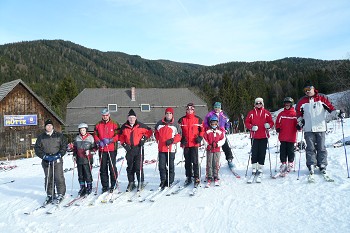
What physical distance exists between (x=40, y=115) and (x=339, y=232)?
28.7 meters

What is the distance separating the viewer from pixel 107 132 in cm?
710

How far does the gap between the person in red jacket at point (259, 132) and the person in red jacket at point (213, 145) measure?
0.79 m

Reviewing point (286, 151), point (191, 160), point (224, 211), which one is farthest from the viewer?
point (286, 151)

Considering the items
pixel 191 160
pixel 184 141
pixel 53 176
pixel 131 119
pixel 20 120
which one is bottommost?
pixel 53 176

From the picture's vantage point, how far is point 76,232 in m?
5.07

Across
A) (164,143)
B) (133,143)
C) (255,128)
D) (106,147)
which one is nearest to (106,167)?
(106,147)

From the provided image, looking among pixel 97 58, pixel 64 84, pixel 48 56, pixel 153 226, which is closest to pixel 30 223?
pixel 153 226

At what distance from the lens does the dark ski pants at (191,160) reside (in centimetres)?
697

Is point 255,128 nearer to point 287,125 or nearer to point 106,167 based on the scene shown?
point 287,125

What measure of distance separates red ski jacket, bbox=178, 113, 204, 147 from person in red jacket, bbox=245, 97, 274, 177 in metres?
1.23

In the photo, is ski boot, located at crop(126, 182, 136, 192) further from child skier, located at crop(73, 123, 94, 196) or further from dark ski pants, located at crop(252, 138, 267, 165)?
dark ski pants, located at crop(252, 138, 267, 165)

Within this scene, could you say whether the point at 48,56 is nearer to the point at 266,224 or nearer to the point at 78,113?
the point at 78,113

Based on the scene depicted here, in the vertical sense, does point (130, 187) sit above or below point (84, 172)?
below

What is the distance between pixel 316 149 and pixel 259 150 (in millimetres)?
1256
